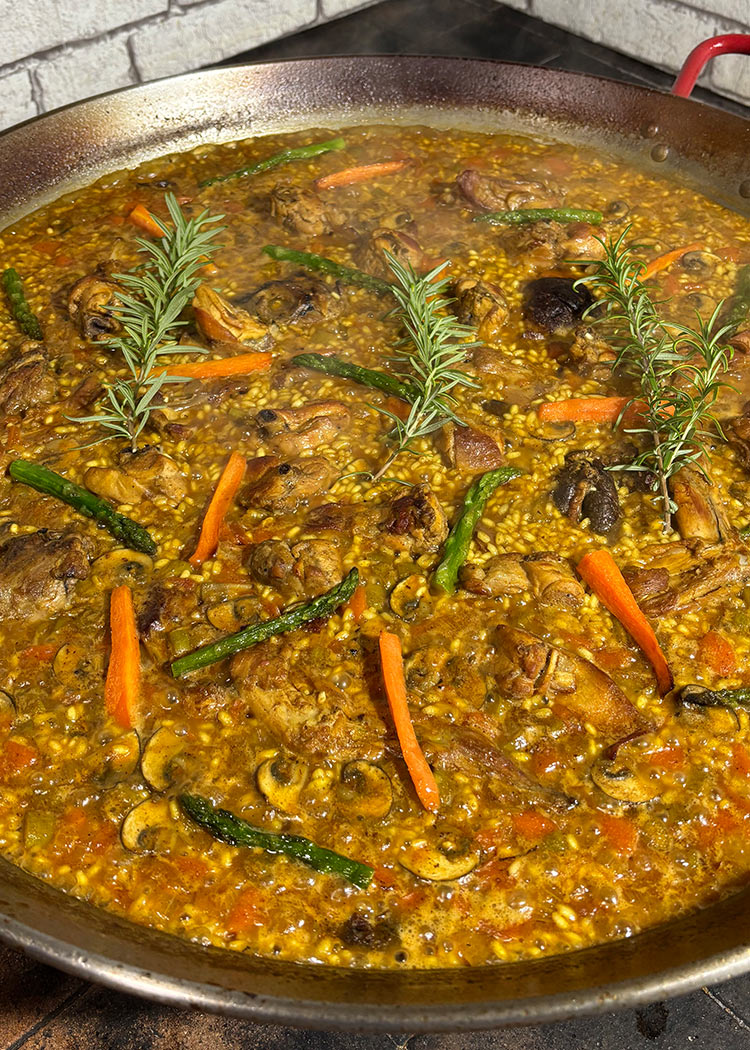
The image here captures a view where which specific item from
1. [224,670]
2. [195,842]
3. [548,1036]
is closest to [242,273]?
[224,670]

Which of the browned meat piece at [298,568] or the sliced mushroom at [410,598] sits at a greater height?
Answer: the browned meat piece at [298,568]

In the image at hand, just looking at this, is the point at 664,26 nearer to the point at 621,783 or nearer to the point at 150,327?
the point at 150,327

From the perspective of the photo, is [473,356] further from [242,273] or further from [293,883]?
[293,883]

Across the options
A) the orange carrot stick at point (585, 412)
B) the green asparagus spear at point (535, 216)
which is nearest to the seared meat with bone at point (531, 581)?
the orange carrot stick at point (585, 412)

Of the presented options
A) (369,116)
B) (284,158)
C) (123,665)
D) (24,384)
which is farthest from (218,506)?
(369,116)

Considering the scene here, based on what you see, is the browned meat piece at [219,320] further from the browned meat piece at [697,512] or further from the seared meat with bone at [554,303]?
the browned meat piece at [697,512]

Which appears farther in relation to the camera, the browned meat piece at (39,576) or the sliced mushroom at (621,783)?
the browned meat piece at (39,576)
